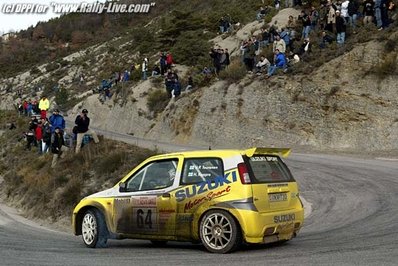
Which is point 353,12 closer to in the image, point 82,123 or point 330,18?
point 330,18

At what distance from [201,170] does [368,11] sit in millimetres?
18070

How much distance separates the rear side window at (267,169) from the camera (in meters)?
8.16

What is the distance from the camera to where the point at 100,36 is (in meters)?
84.0

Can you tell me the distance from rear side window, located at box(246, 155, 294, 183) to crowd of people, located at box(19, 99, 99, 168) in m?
11.4

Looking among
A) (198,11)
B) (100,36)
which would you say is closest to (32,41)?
(100,36)

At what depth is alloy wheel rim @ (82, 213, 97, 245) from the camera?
9.45 meters

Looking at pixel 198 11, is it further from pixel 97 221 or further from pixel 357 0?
pixel 97 221

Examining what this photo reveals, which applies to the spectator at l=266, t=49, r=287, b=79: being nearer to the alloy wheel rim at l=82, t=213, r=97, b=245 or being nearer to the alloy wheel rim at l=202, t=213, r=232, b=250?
the alloy wheel rim at l=82, t=213, r=97, b=245

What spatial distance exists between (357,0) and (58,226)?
17.6 meters

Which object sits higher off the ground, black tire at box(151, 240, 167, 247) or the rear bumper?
the rear bumper

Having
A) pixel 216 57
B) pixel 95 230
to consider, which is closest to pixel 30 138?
pixel 216 57

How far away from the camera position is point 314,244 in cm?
858

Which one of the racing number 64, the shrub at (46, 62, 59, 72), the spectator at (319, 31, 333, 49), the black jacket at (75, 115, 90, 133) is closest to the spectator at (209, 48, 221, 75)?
the spectator at (319, 31, 333, 49)

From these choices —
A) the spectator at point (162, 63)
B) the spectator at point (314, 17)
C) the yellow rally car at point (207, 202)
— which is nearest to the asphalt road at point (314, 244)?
the yellow rally car at point (207, 202)
